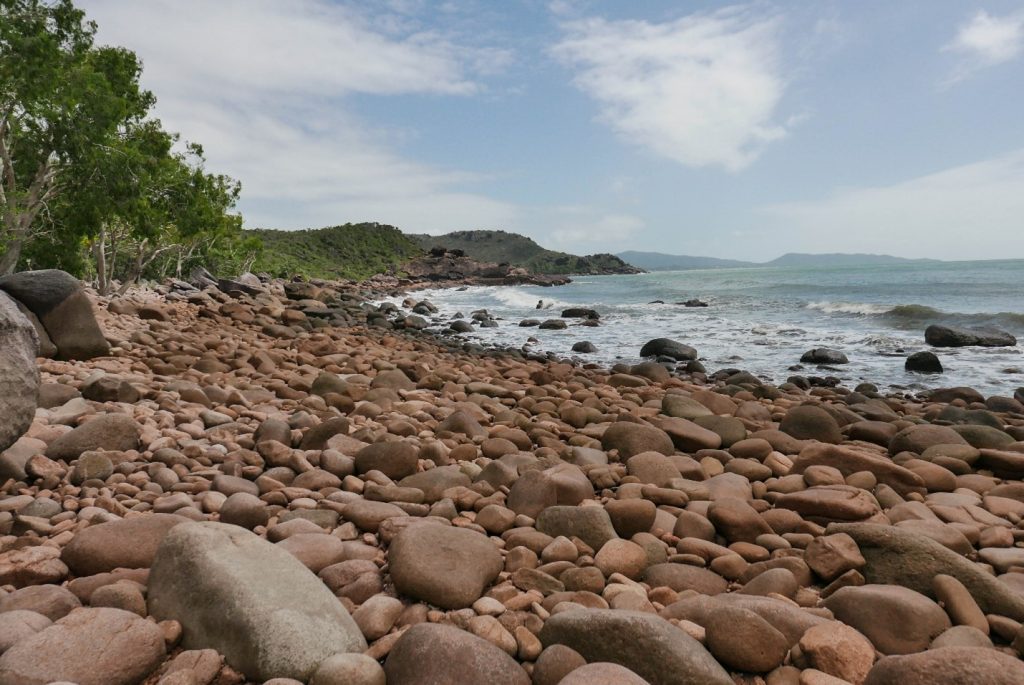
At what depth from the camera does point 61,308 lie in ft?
24.6

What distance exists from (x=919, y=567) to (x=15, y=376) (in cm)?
556

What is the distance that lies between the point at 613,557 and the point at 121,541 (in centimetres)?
265

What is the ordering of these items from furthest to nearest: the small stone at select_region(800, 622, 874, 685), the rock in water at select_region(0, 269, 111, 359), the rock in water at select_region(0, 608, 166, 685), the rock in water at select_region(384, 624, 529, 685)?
1. the rock in water at select_region(0, 269, 111, 359)
2. the small stone at select_region(800, 622, 874, 685)
3. the rock in water at select_region(384, 624, 529, 685)
4. the rock in water at select_region(0, 608, 166, 685)

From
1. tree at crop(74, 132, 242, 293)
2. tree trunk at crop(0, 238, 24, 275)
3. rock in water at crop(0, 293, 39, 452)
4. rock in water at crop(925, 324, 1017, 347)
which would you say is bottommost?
rock in water at crop(925, 324, 1017, 347)

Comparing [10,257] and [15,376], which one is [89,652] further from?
[10,257]

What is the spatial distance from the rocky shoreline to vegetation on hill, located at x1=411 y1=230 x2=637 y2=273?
112 metres

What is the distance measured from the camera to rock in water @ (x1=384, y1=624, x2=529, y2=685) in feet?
7.33

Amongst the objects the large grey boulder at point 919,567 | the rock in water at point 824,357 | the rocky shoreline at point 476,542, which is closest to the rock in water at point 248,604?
the rocky shoreline at point 476,542

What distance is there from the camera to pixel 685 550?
12.0 feet

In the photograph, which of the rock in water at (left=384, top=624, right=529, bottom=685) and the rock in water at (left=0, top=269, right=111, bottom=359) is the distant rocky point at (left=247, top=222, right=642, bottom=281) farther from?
the rock in water at (left=384, top=624, right=529, bottom=685)

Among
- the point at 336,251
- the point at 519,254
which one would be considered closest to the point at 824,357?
the point at 336,251

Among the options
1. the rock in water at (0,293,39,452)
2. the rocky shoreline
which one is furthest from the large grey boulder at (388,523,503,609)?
the rock in water at (0,293,39,452)

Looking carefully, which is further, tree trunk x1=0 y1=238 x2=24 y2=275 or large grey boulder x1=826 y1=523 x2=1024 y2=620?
Result: tree trunk x1=0 y1=238 x2=24 y2=275

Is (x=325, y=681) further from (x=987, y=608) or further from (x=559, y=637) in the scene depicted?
(x=987, y=608)
